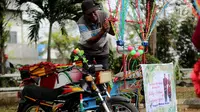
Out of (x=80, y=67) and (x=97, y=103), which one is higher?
(x=80, y=67)

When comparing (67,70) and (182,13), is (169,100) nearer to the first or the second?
(67,70)

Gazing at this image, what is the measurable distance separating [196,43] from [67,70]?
2.84m

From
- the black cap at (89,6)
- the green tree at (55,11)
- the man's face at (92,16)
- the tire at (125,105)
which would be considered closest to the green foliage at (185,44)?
the green tree at (55,11)

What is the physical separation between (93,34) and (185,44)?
47.1ft

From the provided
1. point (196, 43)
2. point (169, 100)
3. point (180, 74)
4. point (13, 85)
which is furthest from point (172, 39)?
point (196, 43)

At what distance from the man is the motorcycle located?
1.58 feet

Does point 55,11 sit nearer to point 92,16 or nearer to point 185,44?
point 92,16

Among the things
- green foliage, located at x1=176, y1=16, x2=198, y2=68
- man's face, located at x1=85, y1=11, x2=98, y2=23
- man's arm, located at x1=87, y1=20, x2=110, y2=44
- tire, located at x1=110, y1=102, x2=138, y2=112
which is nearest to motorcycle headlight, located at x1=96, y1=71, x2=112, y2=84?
tire, located at x1=110, y1=102, x2=138, y2=112

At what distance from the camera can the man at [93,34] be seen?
5.70 metres

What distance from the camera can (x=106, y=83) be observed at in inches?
221

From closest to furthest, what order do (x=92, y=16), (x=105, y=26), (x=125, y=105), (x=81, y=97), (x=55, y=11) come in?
(x=125, y=105), (x=81, y=97), (x=105, y=26), (x=92, y=16), (x=55, y=11)

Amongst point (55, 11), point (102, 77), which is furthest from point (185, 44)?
point (102, 77)

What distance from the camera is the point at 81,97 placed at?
533 cm

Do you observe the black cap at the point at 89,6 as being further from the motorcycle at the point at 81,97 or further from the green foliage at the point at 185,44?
the green foliage at the point at 185,44
